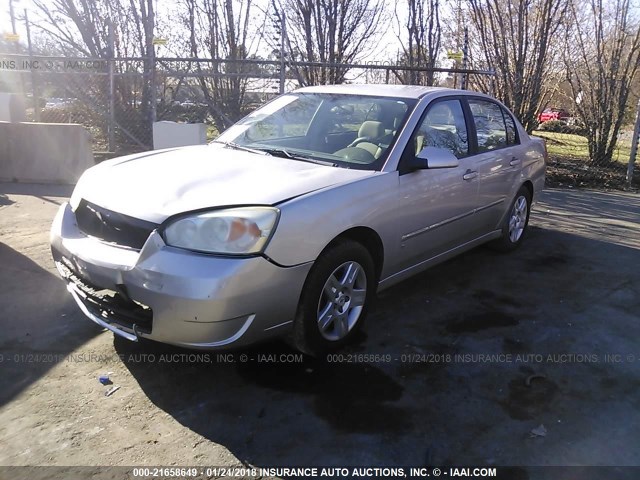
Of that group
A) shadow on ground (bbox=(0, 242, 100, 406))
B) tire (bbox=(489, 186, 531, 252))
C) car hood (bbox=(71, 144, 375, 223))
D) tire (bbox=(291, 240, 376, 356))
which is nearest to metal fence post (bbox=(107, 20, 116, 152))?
shadow on ground (bbox=(0, 242, 100, 406))

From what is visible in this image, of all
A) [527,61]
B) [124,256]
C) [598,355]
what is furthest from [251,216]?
[527,61]

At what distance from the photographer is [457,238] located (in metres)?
4.70

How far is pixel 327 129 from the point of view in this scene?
4.38m

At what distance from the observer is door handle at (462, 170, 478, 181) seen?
4.54 meters

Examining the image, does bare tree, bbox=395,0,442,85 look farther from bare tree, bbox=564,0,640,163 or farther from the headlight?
the headlight

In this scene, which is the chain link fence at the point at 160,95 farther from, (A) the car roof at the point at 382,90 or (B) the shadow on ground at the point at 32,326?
(B) the shadow on ground at the point at 32,326

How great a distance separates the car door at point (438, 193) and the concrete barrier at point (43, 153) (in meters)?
5.94

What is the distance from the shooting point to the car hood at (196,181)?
305 cm

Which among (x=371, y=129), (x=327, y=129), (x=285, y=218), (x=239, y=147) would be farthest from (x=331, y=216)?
(x=239, y=147)

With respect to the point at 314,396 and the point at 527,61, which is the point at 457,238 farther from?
the point at 527,61

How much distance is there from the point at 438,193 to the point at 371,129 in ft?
2.32

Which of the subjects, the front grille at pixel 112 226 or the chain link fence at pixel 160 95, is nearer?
the front grille at pixel 112 226

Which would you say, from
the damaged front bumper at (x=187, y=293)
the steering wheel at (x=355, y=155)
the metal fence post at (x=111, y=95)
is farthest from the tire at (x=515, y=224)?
the metal fence post at (x=111, y=95)

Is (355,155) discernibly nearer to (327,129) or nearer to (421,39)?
(327,129)
